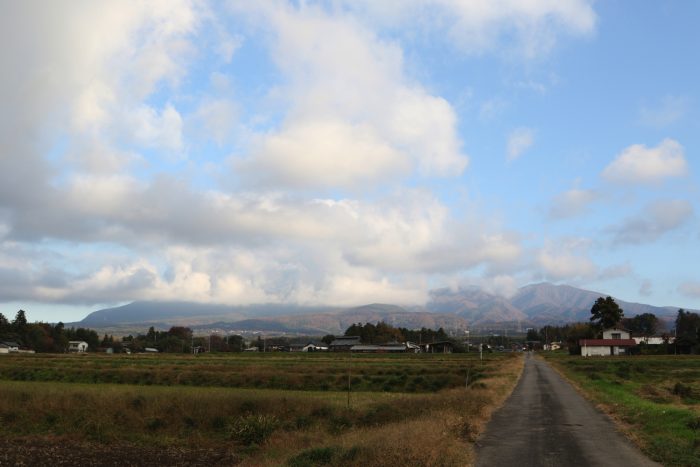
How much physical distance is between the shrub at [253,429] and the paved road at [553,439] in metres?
8.78

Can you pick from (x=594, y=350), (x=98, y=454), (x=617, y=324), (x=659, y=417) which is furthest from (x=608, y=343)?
(x=98, y=454)

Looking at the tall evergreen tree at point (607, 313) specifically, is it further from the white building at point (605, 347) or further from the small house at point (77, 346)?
the small house at point (77, 346)

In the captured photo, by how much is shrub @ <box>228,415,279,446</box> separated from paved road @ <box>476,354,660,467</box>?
878 cm

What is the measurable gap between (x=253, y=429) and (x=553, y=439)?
38.5ft

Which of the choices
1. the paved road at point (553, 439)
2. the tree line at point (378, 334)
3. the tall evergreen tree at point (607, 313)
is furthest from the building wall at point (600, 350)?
the paved road at point (553, 439)

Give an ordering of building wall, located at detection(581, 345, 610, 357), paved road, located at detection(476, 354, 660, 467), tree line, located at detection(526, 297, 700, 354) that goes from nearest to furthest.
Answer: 1. paved road, located at detection(476, 354, 660, 467)
2. tree line, located at detection(526, 297, 700, 354)
3. building wall, located at detection(581, 345, 610, 357)

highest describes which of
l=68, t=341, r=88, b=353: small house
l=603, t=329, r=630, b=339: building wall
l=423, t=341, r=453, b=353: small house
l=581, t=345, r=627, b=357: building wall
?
l=603, t=329, r=630, b=339: building wall

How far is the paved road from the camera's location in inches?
561

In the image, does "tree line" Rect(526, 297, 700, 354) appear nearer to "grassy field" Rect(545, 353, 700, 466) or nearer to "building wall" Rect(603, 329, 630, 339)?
"building wall" Rect(603, 329, 630, 339)

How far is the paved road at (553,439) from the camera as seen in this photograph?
14.3 m

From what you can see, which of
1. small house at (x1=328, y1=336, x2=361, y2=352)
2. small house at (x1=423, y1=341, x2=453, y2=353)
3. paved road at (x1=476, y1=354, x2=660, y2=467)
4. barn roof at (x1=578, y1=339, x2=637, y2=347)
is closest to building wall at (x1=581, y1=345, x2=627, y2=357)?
barn roof at (x1=578, y1=339, x2=637, y2=347)

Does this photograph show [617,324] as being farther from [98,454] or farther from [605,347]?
[98,454]

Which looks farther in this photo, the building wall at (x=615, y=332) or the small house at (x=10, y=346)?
the small house at (x=10, y=346)

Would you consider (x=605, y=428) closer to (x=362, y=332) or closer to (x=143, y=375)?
(x=143, y=375)
